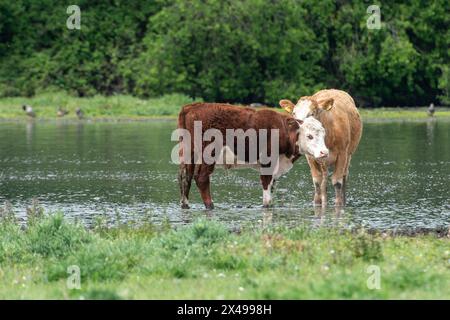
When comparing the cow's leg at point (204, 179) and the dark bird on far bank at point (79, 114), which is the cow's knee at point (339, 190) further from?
the dark bird on far bank at point (79, 114)

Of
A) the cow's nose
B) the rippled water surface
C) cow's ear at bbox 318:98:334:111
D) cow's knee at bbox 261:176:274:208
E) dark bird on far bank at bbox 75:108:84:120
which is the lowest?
dark bird on far bank at bbox 75:108:84:120

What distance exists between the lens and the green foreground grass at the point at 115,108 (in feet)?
154

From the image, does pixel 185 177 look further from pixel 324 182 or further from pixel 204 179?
pixel 324 182

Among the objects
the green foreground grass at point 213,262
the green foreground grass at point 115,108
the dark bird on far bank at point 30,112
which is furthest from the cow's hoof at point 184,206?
the dark bird on far bank at point 30,112

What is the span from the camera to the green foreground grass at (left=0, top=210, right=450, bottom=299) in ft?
31.0

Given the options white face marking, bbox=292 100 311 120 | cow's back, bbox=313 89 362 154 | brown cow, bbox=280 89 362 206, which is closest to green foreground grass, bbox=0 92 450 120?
cow's back, bbox=313 89 362 154

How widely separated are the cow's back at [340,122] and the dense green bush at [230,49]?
110ft

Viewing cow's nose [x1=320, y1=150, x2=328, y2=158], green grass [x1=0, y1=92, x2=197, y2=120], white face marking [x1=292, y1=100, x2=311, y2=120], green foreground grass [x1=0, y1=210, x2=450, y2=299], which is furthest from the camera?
green grass [x1=0, y1=92, x2=197, y2=120]

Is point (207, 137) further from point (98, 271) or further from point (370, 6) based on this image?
point (370, 6)

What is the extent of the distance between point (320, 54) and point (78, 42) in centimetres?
1320

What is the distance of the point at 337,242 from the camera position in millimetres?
12250

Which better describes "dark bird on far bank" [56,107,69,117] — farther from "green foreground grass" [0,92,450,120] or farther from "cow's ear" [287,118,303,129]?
"cow's ear" [287,118,303,129]
